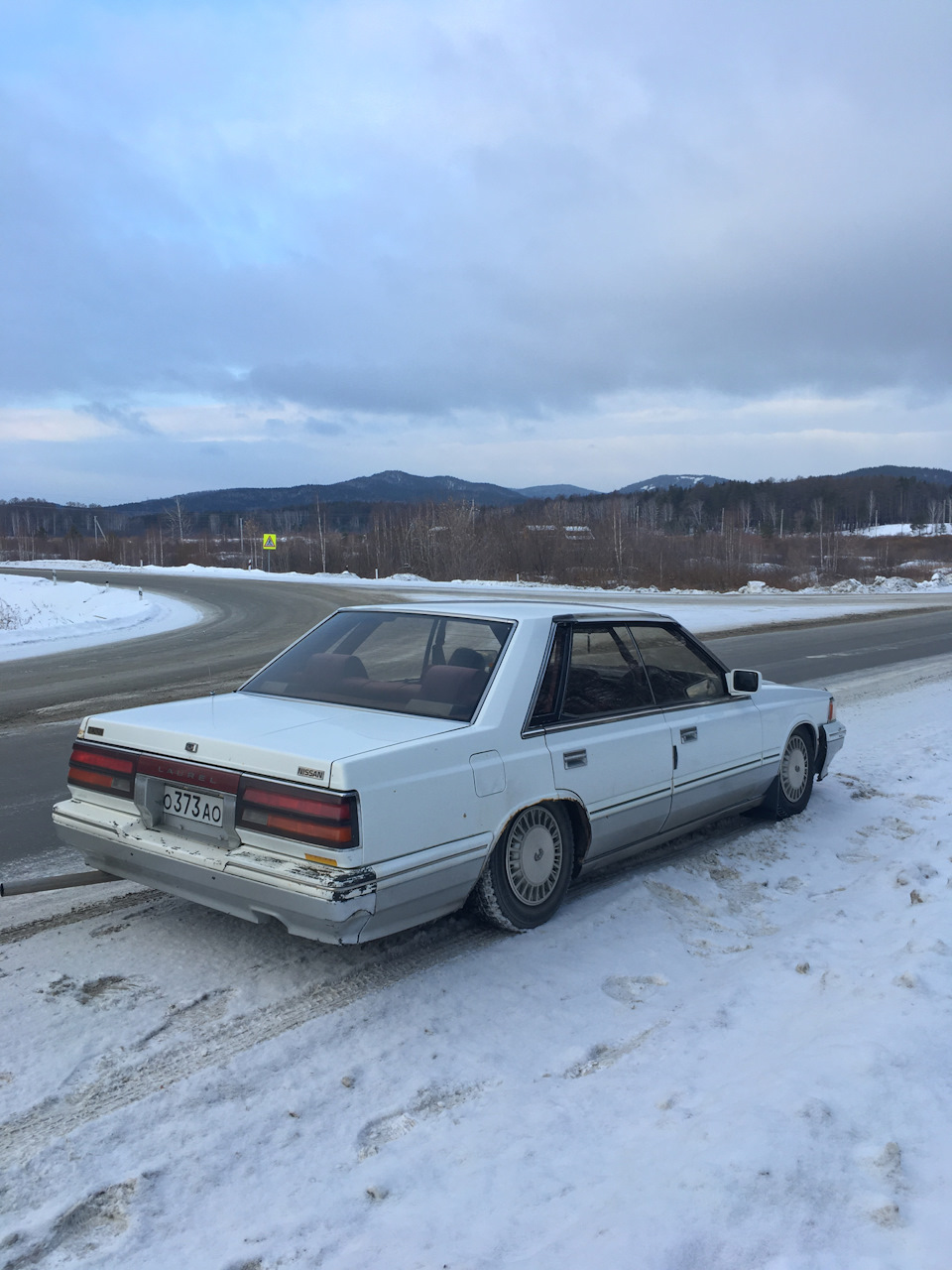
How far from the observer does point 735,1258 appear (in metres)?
2.10

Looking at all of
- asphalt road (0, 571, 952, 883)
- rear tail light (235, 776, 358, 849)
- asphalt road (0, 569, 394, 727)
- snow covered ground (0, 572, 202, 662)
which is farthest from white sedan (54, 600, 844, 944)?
snow covered ground (0, 572, 202, 662)

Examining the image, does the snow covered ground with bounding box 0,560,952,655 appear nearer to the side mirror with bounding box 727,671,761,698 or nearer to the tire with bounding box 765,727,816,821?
the tire with bounding box 765,727,816,821

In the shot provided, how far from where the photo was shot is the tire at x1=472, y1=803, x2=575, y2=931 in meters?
3.81

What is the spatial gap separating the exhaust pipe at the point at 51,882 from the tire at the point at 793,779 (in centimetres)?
397

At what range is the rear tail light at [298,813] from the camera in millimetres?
3182

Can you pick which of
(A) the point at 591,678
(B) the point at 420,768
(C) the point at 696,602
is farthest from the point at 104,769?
(C) the point at 696,602

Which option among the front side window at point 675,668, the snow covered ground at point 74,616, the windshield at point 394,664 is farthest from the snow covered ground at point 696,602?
the front side window at point 675,668

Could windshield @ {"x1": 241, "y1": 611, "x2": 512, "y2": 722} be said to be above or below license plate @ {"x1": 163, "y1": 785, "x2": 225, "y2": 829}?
above

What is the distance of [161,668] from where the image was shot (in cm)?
1391

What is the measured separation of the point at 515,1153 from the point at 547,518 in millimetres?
68134

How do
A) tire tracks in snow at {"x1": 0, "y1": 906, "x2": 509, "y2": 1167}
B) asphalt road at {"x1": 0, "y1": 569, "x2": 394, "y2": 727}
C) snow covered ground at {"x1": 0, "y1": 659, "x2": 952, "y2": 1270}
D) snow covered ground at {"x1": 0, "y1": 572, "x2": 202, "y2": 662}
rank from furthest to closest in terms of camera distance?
snow covered ground at {"x1": 0, "y1": 572, "x2": 202, "y2": 662} → asphalt road at {"x1": 0, "y1": 569, "x2": 394, "y2": 727} → tire tracks in snow at {"x1": 0, "y1": 906, "x2": 509, "y2": 1167} → snow covered ground at {"x1": 0, "y1": 659, "x2": 952, "y2": 1270}

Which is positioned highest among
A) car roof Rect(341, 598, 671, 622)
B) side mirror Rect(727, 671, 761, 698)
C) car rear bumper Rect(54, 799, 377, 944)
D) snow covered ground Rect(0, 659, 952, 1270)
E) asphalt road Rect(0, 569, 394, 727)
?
car roof Rect(341, 598, 671, 622)

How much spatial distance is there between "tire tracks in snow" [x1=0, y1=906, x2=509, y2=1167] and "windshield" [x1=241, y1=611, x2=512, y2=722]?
1.06m

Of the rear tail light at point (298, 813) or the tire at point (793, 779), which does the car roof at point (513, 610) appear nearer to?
the rear tail light at point (298, 813)
